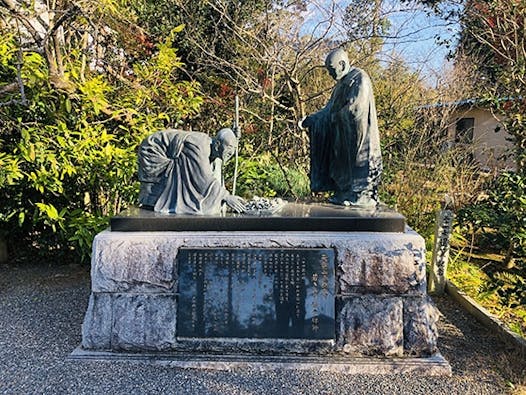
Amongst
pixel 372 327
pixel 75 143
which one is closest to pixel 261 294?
pixel 372 327

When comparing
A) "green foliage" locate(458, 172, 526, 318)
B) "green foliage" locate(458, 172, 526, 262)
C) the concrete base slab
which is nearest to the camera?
the concrete base slab

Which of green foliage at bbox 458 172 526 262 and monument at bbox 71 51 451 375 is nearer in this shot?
monument at bbox 71 51 451 375

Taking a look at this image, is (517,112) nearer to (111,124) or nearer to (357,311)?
(357,311)

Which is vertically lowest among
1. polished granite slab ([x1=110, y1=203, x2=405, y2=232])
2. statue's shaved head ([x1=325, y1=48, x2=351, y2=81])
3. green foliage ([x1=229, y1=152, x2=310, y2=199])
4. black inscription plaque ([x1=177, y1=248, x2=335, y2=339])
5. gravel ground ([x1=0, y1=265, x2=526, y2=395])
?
gravel ground ([x1=0, y1=265, x2=526, y2=395])

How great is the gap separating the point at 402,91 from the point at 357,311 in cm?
501

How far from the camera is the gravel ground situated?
279 cm

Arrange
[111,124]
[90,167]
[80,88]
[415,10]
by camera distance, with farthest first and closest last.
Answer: [415,10], [111,124], [90,167], [80,88]

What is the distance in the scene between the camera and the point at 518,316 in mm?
4191

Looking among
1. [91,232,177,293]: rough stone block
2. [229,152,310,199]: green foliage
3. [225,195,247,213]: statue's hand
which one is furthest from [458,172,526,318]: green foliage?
[91,232,177,293]: rough stone block

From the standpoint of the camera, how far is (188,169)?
3.47 m

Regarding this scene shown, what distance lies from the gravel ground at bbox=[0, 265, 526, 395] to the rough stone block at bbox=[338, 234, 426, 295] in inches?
23.3

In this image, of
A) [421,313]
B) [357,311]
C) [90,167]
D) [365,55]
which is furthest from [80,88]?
[365,55]

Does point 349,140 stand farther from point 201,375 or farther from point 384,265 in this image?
point 201,375

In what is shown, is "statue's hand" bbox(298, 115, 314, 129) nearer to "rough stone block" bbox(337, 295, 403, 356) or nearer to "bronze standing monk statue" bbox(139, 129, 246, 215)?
"bronze standing monk statue" bbox(139, 129, 246, 215)
